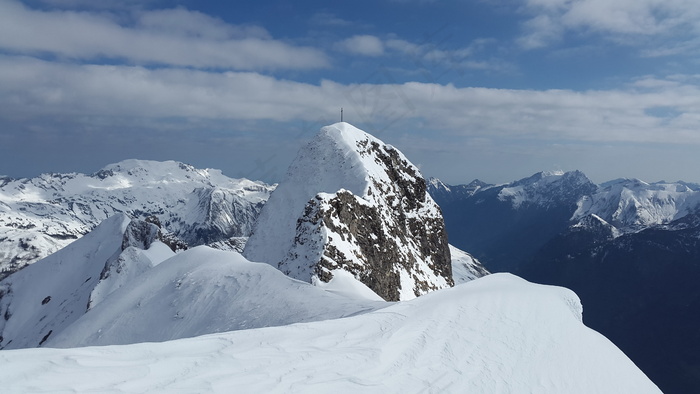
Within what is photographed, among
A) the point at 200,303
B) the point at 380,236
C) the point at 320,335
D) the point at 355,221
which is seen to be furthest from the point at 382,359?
the point at 380,236

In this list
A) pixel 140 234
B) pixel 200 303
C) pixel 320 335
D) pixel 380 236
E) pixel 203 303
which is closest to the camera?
pixel 320 335

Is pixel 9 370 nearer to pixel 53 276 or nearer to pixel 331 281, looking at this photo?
pixel 331 281

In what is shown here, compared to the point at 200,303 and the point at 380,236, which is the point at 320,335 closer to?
the point at 200,303

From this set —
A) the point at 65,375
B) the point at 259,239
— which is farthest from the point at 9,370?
the point at 259,239

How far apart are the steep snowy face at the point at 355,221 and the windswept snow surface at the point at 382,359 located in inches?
918

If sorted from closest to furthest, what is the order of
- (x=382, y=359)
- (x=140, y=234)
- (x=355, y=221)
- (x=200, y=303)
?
(x=382, y=359), (x=200, y=303), (x=355, y=221), (x=140, y=234)

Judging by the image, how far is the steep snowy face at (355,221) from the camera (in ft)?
140

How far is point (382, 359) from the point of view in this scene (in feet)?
37.0

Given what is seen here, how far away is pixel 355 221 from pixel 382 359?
3925 centimetres

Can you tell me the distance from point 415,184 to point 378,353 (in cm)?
6631

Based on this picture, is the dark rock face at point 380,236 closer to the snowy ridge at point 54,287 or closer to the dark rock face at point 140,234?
the dark rock face at point 140,234

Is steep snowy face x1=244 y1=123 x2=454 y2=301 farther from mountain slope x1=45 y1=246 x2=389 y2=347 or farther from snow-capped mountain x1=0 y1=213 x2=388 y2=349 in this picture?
mountain slope x1=45 y1=246 x2=389 y2=347

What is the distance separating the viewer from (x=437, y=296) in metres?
17.6

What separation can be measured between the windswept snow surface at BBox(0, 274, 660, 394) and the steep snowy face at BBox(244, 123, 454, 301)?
23.3m
